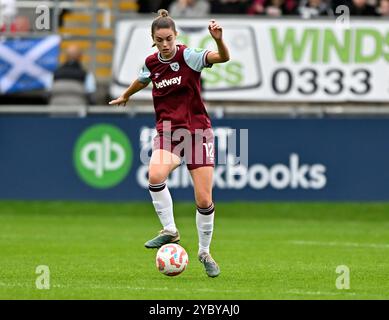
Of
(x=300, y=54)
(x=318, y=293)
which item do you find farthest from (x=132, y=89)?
(x=300, y=54)

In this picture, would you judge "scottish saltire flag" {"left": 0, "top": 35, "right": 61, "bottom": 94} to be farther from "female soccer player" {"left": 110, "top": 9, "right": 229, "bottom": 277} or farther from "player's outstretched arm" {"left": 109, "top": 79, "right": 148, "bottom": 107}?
"female soccer player" {"left": 110, "top": 9, "right": 229, "bottom": 277}

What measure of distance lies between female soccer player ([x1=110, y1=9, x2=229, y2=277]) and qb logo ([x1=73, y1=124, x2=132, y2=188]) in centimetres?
869

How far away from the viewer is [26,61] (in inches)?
887

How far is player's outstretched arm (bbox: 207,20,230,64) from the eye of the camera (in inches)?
437

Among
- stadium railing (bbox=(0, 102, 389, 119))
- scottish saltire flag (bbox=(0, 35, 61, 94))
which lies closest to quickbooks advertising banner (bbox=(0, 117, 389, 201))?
stadium railing (bbox=(0, 102, 389, 119))

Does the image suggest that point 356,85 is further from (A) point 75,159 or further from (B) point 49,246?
(B) point 49,246

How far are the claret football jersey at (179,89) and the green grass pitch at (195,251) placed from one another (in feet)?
5.23

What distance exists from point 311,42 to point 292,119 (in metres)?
1.93

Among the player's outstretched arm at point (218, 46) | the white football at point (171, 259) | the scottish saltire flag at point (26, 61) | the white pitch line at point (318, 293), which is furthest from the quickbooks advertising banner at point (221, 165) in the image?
the white pitch line at point (318, 293)

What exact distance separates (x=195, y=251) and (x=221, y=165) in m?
5.56

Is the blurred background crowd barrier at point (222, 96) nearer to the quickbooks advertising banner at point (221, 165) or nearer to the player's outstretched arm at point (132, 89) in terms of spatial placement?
the quickbooks advertising banner at point (221, 165)

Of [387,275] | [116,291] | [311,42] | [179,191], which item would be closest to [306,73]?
[311,42]

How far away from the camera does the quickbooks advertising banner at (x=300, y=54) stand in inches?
872

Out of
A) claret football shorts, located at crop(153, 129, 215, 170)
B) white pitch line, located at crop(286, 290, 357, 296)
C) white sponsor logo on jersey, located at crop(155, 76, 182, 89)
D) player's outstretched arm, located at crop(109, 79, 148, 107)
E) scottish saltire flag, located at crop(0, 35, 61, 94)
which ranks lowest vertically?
scottish saltire flag, located at crop(0, 35, 61, 94)
